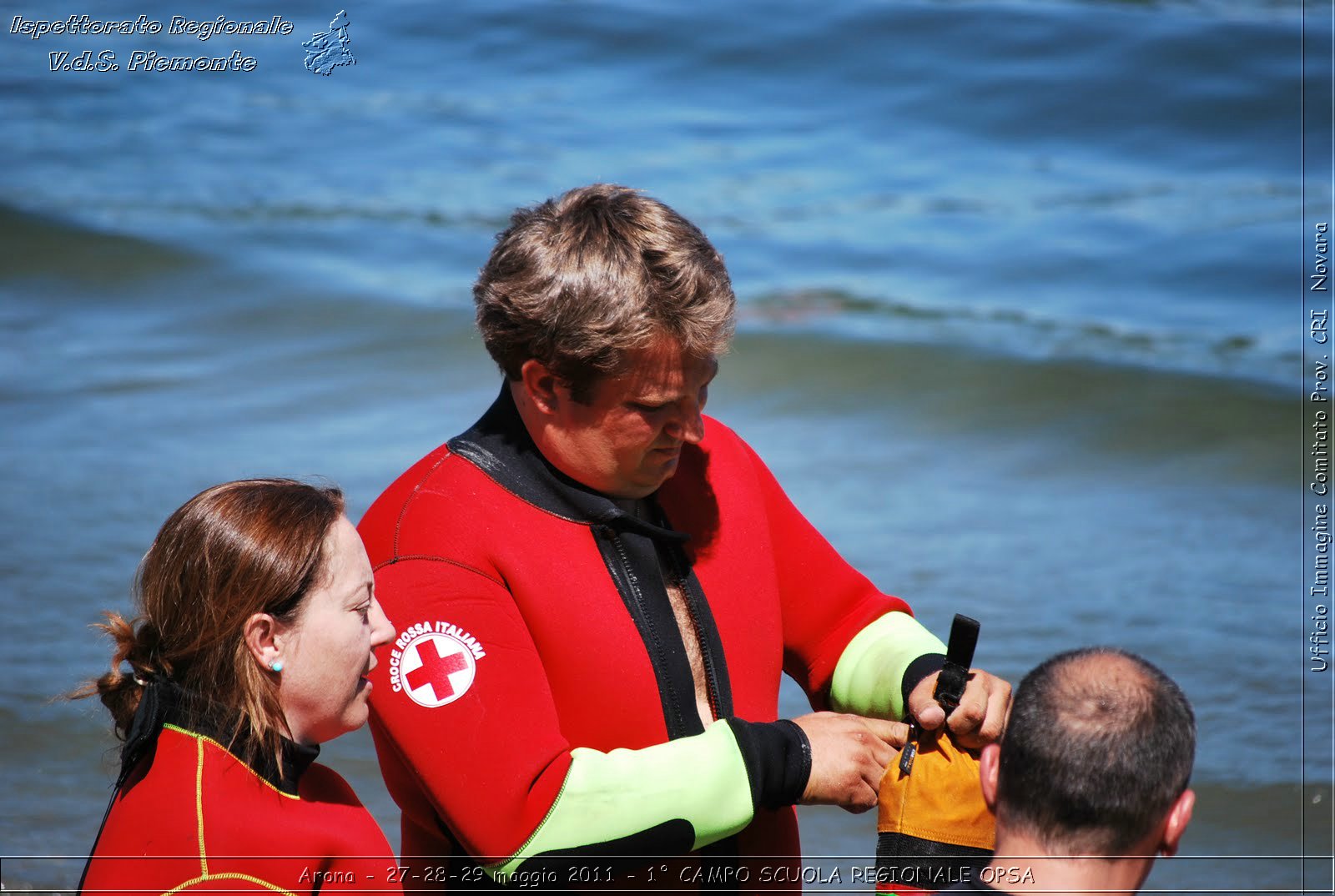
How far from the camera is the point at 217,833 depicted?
1962 mm

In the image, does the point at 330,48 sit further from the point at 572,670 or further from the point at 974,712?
the point at 974,712

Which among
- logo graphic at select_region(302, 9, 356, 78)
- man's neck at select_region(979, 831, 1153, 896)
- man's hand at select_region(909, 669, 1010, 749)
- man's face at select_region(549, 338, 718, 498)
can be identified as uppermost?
logo graphic at select_region(302, 9, 356, 78)

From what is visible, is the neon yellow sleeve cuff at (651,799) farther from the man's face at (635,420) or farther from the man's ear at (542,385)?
the man's ear at (542,385)

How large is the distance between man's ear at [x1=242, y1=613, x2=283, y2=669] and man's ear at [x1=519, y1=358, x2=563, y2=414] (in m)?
0.61

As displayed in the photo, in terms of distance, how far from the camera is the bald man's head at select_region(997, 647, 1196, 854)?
6.07 feet

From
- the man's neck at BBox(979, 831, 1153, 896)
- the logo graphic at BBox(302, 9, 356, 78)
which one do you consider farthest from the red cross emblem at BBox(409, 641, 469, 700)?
the logo graphic at BBox(302, 9, 356, 78)

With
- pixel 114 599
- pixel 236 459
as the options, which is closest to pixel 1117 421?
pixel 236 459

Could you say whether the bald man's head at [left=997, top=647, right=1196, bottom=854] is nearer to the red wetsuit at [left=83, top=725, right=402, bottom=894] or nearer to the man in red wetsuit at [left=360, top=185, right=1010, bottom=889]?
the man in red wetsuit at [left=360, top=185, right=1010, bottom=889]

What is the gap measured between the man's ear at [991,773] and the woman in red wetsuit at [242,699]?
0.89 meters

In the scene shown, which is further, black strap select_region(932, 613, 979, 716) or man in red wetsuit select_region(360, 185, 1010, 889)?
black strap select_region(932, 613, 979, 716)

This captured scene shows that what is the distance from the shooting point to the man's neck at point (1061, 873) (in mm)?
1847

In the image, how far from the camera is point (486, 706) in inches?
86.8

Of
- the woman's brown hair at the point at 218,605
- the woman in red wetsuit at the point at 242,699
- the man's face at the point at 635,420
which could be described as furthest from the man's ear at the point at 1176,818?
the woman's brown hair at the point at 218,605

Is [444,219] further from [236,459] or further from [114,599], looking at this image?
[114,599]
